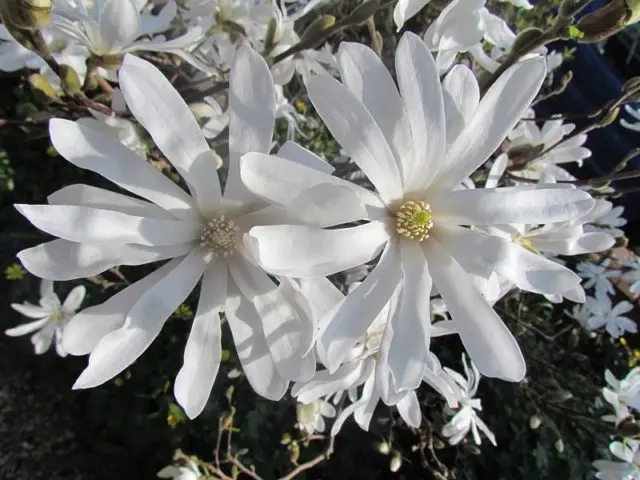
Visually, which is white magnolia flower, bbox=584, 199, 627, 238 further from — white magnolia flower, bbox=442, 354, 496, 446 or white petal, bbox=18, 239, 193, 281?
white petal, bbox=18, 239, 193, 281

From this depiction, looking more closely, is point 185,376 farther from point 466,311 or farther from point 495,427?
point 495,427

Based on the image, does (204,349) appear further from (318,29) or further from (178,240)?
(318,29)

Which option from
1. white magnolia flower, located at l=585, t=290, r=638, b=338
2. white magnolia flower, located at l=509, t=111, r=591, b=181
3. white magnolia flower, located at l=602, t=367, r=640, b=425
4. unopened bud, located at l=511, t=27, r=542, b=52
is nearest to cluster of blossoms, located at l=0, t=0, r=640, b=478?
unopened bud, located at l=511, t=27, r=542, b=52

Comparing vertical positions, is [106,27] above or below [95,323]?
above

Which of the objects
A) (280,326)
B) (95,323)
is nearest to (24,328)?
(95,323)

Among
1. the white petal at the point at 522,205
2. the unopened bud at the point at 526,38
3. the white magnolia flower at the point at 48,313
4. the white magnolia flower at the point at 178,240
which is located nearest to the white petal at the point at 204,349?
the white magnolia flower at the point at 178,240

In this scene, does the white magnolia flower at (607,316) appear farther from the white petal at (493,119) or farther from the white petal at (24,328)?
the white petal at (24,328)
